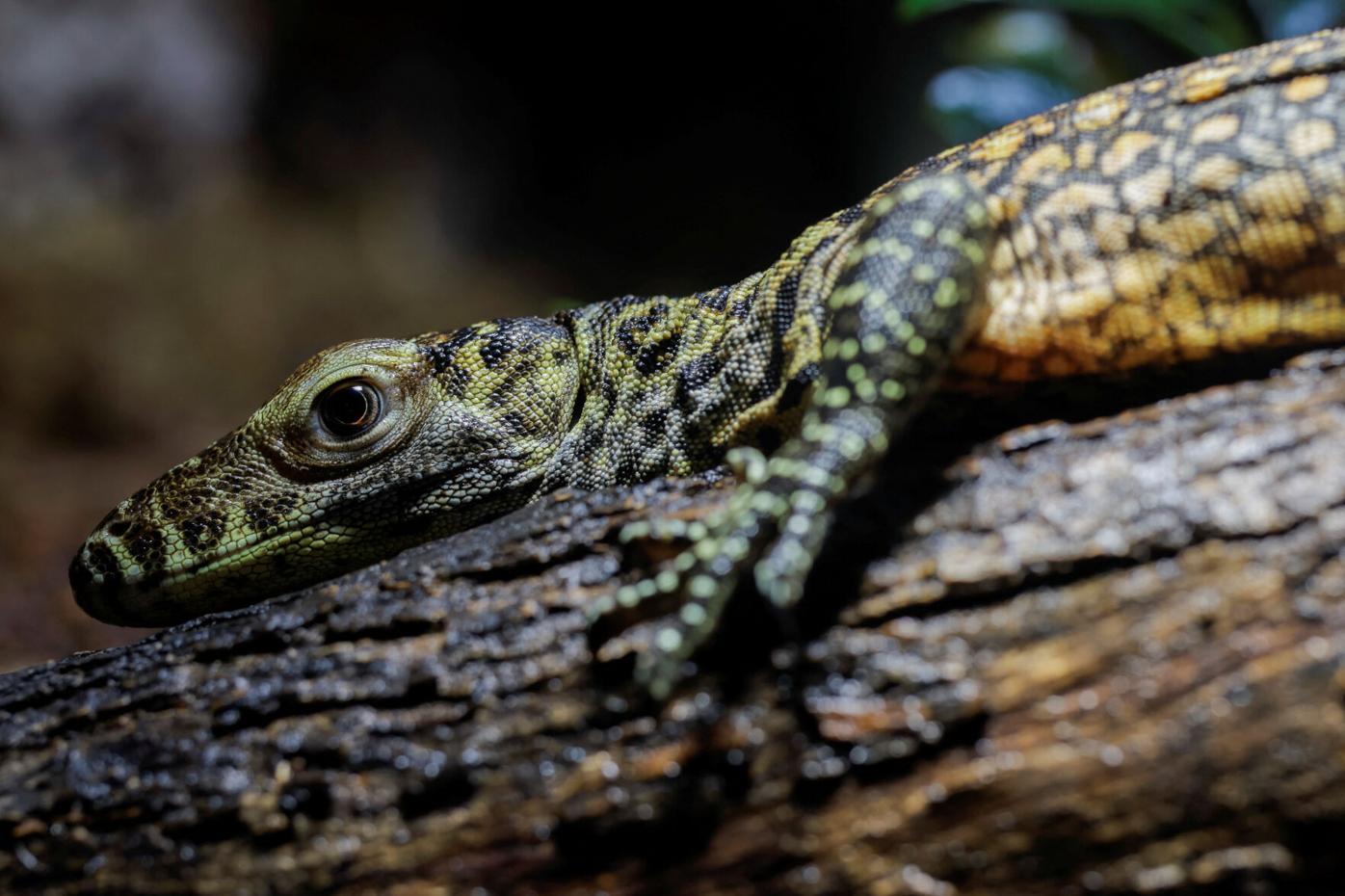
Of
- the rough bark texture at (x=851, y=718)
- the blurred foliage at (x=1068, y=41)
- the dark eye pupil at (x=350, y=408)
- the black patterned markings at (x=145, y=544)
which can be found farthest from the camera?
the blurred foliage at (x=1068, y=41)

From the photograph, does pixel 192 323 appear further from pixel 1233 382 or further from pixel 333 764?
pixel 1233 382

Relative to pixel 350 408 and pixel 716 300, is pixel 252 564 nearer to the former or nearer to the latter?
pixel 350 408

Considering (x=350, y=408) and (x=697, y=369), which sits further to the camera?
(x=350, y=408)

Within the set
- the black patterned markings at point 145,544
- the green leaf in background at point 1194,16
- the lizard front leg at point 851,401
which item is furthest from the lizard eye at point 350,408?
the green leaf in background at point 1194,16

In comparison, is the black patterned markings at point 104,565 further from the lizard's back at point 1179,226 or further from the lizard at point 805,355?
the lizard's back at point 1179,226

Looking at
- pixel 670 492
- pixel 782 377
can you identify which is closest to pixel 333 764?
pixel 670 492

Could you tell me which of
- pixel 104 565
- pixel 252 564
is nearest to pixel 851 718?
pixel 252 564

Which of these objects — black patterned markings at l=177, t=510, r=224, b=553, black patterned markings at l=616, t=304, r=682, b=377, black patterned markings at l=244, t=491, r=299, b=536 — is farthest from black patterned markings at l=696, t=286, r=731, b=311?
black patterned markings at l=177, t=510, r=224, b=553
